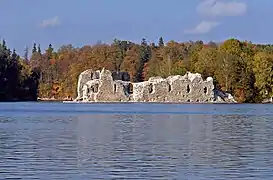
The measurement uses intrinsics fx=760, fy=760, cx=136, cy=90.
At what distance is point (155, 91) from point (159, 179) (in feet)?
290

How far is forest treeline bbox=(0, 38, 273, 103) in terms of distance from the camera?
102 m

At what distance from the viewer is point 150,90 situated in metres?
105

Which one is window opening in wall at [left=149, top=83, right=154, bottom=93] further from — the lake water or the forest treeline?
the lake water

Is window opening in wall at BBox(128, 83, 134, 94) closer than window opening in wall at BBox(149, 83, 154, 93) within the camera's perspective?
No

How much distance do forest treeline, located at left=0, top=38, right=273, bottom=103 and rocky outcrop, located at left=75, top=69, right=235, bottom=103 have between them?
10.9 feet

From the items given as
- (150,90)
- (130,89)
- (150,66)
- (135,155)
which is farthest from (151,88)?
(135,155)

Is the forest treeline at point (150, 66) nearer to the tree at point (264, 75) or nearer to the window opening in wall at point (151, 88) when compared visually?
the tree at point (264, 75)

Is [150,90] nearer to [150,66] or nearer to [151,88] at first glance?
[151,88]

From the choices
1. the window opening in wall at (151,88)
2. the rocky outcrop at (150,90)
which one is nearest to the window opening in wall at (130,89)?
the rocky outcrop at (150,90)

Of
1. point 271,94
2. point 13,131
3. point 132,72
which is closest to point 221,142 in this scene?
point 13,131

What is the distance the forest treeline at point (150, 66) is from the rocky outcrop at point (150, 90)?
3322 mm

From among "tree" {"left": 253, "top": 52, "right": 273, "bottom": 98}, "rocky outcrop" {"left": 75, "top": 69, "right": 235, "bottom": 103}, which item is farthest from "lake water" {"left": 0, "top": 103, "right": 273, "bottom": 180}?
"rocky outcrop" {"left": 75, "top": 69, "right": 235, "bottom": 103}

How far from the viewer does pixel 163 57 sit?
121 meters

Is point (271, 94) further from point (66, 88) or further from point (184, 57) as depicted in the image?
point (66, 88)
